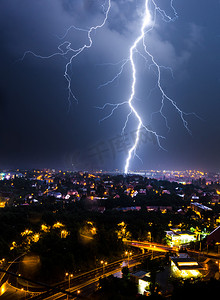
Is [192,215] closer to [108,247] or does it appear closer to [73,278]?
[108,247]

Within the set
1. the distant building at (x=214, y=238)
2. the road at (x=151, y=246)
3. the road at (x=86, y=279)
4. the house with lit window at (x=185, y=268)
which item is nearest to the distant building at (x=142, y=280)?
the house with lit window at (x=185, y=268)

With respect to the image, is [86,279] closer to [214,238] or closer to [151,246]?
→ [151,246]

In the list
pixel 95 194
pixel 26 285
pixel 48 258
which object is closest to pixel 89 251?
pixel 48 258

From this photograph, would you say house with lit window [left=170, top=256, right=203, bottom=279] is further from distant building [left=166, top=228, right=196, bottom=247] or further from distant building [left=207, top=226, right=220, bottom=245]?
distant building [left=166, top=228, right=196, bottom=247]

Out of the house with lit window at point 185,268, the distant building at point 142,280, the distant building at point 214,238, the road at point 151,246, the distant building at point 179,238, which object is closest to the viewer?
the distant building at point 142,280

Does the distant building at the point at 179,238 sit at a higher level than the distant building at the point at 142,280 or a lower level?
higher

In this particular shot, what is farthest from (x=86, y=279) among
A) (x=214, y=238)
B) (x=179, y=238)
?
(x=214, y=238)

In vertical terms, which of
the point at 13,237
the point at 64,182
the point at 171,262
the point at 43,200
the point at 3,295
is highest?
the point at 64,182

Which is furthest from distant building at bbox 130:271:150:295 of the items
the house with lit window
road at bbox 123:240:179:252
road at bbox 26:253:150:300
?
road at bbox 123:240:179:252

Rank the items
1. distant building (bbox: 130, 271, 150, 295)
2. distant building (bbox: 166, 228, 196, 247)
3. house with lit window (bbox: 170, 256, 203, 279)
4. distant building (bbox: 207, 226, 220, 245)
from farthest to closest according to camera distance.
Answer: distant building (bbox: 166, 228, 196, 247) → distant building (bbox: 207, 226, 220, 245) → house with lit window (bbox: 170, 256, 203, 279) → distant building (bbox: 130, 271, 150, 295)

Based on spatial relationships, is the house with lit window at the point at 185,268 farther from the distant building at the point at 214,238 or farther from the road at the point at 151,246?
the distant building at the point at 214,238

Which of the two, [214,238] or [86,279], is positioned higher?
[214,238]
